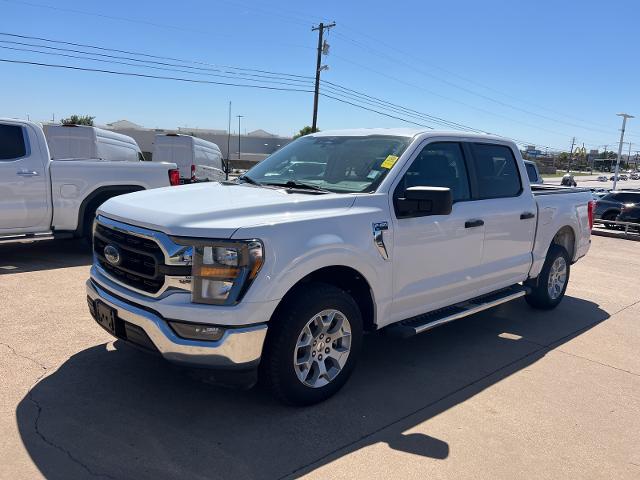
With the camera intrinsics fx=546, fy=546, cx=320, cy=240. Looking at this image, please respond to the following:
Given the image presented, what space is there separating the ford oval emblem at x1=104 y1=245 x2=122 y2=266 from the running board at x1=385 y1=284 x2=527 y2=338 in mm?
1991

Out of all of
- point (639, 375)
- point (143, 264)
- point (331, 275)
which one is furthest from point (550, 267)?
point (143, 264)

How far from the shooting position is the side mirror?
3.71 m

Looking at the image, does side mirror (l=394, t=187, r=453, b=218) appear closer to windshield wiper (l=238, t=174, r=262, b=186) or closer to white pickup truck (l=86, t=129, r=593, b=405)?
white pickup truck (l=86, t=129, r=593, b=405)

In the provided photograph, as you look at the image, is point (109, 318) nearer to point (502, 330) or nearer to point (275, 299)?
point (275, 299)

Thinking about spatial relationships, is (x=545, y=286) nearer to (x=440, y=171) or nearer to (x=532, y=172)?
(x=440, y=171)

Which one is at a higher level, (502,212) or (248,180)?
(248,180)

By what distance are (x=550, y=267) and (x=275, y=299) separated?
4.06 metres

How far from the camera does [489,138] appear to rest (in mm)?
5191

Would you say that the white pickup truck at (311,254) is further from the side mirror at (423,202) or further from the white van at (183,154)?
the white van at (183,154)

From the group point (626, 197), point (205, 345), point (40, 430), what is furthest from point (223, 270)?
point (626, 197)

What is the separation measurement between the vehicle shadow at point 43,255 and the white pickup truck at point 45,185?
326mm

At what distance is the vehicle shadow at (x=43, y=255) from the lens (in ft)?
23.2

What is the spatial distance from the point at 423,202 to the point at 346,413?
5.03 feet

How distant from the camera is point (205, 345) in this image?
3.06 meters
